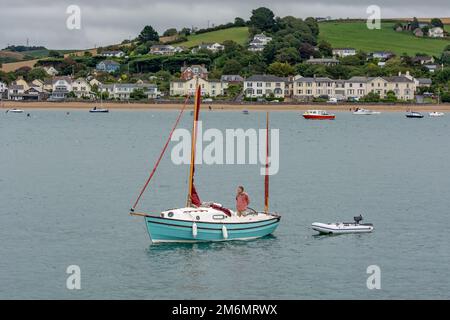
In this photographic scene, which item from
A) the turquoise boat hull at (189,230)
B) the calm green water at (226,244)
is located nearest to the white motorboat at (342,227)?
the calm green water at (226,244)

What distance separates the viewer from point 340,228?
4462 centimetres

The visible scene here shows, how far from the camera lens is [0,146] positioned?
102 metres

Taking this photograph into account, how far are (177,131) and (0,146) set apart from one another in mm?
37494

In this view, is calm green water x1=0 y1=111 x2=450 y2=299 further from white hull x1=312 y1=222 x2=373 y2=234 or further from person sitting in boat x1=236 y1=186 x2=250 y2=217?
person sitting in boat x1=236 y1=186 x2=250 y2=217

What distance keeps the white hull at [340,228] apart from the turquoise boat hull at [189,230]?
3.92m

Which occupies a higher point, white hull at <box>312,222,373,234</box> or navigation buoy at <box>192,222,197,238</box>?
navigation buoy at <box>192,222,197,238</box>

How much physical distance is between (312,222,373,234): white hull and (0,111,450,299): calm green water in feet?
1.76

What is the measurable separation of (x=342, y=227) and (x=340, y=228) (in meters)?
0.12

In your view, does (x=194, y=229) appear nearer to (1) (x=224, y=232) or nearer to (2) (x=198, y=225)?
(2) (x=198, y=225)

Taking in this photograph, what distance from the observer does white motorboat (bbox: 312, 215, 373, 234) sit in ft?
146

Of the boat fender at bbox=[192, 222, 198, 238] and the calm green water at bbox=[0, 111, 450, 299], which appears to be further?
the boat fender at bbox=[192, 222, 198, 238]

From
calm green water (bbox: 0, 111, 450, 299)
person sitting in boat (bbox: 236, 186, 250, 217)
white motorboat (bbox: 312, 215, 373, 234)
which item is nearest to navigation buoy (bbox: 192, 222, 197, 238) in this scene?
calm green water (bbox: 0, 111, 450, 299)

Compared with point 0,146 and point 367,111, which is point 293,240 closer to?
point 0,146
